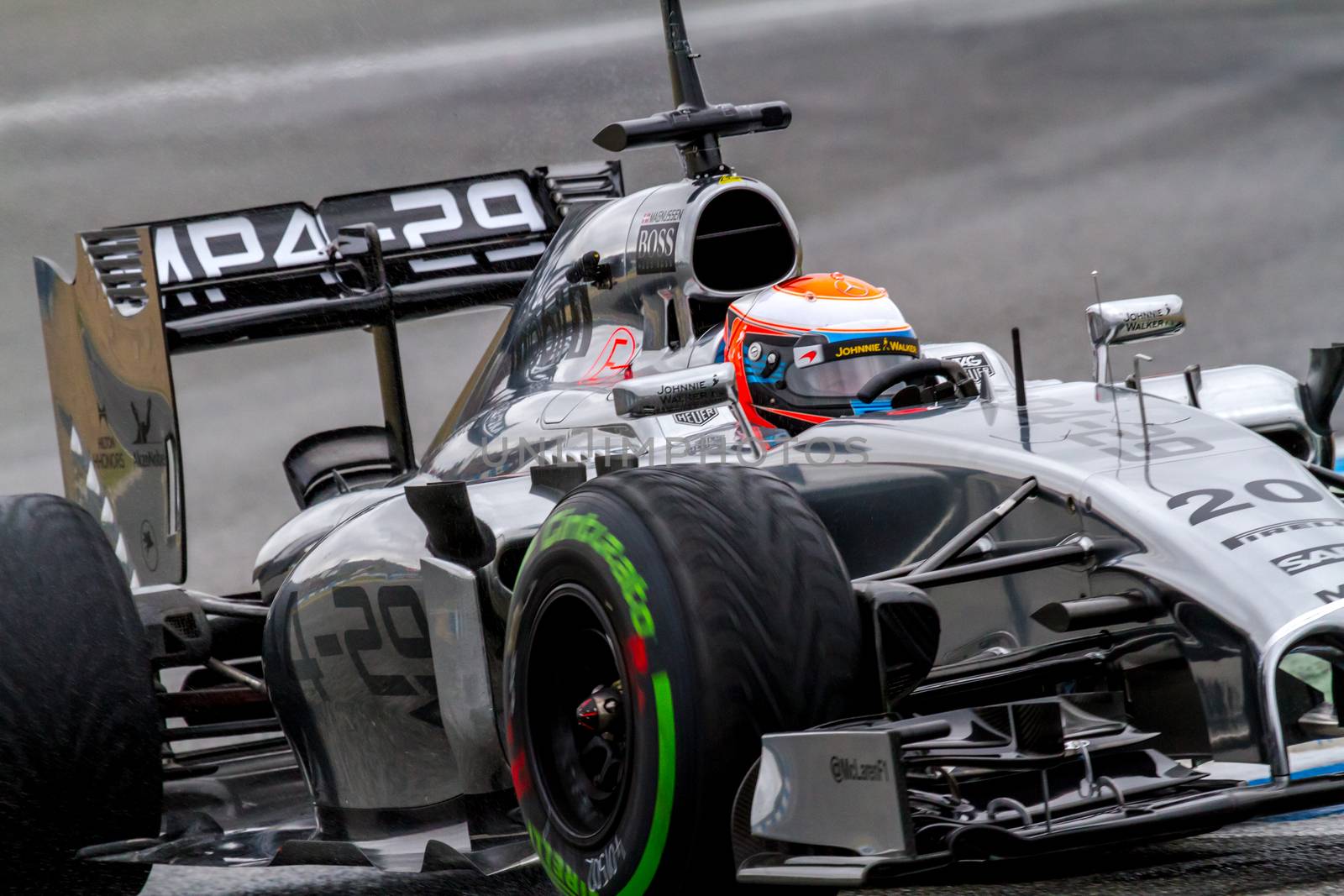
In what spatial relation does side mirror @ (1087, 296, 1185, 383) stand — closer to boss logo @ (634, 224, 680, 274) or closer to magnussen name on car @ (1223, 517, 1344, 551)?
magnussen name on car @ (1223, 517, 1344, 551)

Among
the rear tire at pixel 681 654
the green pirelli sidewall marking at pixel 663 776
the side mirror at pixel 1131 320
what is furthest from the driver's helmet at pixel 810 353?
the green pirelli sidewall marking at pixel 663 776

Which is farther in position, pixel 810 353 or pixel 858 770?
pixel 810 353

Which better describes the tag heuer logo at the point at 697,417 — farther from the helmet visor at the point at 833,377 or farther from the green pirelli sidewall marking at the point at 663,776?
the green pirelli sidewall marking at the point at 663,776

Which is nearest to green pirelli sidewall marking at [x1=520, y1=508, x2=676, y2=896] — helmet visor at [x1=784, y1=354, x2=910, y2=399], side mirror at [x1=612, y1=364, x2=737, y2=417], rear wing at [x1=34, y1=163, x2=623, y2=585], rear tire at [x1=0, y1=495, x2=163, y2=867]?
side mirror at [x1=612, y1=364, x2=737, y2=417]

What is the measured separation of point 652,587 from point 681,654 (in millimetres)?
122

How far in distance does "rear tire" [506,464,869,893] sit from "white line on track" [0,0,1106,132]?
932cm

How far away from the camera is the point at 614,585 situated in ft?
8.20

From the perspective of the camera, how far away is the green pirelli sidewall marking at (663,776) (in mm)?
2344

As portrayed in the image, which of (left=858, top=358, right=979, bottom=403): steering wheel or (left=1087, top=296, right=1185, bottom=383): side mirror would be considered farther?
(left=858, top=358, right=979, bottom=403): steering wheel

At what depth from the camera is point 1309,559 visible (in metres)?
2.61

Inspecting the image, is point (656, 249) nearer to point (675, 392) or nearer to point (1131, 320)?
point (675, 392)

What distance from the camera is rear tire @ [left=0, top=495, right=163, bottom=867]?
3613 millimetres

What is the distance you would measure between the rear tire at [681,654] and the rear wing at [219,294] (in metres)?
2.57

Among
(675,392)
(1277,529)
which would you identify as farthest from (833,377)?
(1277,529)
